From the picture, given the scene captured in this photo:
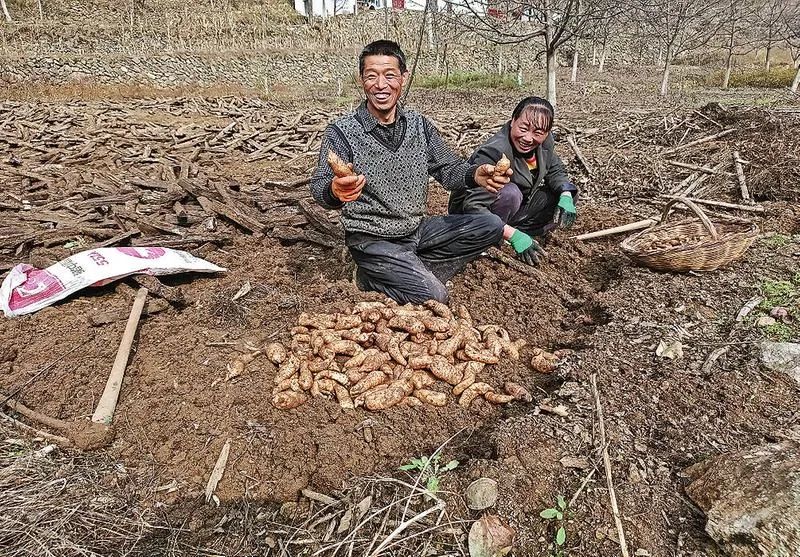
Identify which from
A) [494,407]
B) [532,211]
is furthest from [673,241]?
[494,407]

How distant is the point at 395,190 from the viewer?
3219mm

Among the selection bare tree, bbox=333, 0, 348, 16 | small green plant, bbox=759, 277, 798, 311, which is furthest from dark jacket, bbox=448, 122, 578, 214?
bare tree, bbox=333, 0, 348, 16

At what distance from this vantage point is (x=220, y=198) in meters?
5.25

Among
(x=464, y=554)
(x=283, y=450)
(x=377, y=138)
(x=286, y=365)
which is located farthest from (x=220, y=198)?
(x=464, y=554)

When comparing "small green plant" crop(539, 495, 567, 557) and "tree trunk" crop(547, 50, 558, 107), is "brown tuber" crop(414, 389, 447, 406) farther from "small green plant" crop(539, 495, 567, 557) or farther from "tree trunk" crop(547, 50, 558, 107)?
"tree trunk" crop(547, 50, 558, 107)

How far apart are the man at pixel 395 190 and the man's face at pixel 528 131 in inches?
24.3

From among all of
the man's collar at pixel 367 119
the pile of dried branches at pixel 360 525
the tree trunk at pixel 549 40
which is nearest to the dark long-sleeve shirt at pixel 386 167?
the man's collar at pixel 367 119

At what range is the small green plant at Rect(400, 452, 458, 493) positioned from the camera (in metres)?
1.93

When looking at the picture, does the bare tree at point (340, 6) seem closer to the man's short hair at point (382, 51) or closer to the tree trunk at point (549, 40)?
the tree trunk at point (549, 40)

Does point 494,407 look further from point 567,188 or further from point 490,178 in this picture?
point 567,188

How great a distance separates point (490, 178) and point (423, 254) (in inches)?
31.5

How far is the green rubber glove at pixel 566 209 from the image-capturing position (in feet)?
13.0

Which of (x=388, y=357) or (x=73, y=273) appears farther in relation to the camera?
(x=73, y=273)

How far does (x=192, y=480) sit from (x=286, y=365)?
0.69 m
